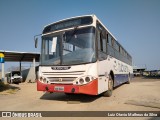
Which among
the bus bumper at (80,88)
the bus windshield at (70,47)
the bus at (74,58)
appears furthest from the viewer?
the bus windshield at (70,47)

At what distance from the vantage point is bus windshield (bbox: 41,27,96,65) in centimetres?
784

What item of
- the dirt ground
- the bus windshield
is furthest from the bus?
the dirt ground

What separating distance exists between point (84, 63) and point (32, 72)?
1027 inches

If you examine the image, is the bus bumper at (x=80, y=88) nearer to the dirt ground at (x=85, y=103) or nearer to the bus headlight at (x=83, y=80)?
the bus headlight at (x=83, y=80)

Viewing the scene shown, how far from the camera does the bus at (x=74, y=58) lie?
7684 millimetres

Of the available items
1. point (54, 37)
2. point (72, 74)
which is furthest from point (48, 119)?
point (54, 37)

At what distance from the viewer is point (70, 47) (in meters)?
8.23

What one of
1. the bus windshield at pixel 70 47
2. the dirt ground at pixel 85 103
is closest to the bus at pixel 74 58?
the bus windshield at pixel 70 47

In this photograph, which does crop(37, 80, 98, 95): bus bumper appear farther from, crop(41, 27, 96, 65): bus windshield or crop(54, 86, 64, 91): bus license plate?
crop(41, 27, 96, 65): bus windshield

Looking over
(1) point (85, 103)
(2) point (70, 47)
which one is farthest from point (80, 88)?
(2) point (70, 47)

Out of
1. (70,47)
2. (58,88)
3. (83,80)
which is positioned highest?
(70,47)

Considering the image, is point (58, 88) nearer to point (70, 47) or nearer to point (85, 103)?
point (85, 103)

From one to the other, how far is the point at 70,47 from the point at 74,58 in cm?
55

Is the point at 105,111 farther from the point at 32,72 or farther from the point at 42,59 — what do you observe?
the point at 32,72
